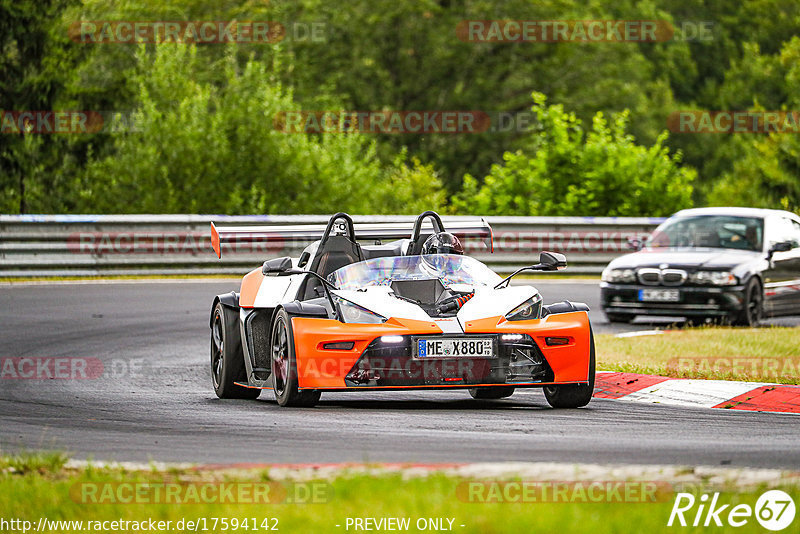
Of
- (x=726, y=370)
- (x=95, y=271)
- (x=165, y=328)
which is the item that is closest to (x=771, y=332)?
(x=726, y=370)

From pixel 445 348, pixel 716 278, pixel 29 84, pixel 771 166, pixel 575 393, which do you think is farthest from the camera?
pixel 771 166

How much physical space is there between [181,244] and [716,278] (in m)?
9.25

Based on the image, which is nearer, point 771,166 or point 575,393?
point 575,393

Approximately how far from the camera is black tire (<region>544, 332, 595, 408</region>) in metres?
10.3

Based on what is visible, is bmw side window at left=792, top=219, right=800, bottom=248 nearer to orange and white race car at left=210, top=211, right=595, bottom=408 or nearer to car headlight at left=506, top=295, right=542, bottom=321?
orange and white race car at left=210, top=211, right=595, bottom=408

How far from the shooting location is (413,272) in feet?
35.3

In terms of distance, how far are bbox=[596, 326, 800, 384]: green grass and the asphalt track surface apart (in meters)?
1.68

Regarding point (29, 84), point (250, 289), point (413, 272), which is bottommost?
point (250, 289)

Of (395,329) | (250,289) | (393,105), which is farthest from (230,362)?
(393,105)

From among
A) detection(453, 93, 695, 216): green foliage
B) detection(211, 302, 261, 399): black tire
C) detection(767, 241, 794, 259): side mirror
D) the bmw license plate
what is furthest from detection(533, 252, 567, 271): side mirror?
detection(453, 93, 695, 216): green foliage

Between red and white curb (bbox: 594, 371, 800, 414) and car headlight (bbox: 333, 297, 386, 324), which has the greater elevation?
car headlight (bbox: 333, 297, 386, 324)

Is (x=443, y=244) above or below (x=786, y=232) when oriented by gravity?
above

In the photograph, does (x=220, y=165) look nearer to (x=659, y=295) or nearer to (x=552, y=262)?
(x=659, y=295)

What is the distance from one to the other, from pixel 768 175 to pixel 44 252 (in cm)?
3785
